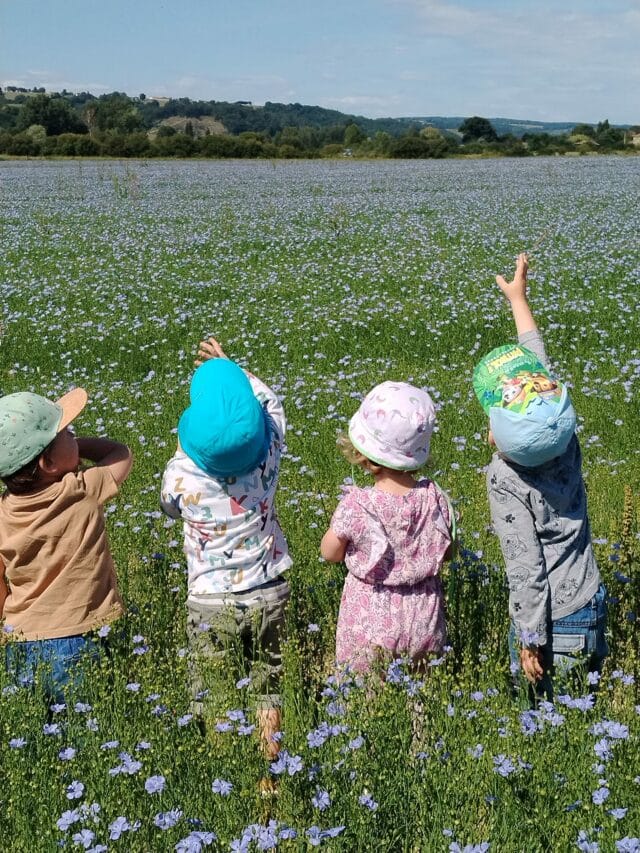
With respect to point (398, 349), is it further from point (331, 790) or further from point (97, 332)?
point (331, 790)

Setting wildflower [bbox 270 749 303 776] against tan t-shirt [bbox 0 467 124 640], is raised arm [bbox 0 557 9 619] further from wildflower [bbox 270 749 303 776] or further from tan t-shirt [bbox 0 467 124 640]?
wildflower [bbox 270 749 303 776]

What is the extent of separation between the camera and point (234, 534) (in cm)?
323

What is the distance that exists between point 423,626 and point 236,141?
218 ft

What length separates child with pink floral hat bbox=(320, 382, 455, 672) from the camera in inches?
118

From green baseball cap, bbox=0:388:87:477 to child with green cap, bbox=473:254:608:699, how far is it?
5.17ft

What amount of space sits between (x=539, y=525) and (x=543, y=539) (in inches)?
3.1

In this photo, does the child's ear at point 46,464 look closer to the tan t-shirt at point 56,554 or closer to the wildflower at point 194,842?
the tan t-shirt at point 56,554

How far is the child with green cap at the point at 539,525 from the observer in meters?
2.90

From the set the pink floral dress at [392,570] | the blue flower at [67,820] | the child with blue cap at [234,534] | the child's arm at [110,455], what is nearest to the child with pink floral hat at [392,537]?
the pink floral dress at [392,570]

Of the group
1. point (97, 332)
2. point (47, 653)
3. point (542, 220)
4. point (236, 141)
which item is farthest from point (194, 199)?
point (236, 141)

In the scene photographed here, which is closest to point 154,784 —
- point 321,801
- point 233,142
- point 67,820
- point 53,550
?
point 67,820

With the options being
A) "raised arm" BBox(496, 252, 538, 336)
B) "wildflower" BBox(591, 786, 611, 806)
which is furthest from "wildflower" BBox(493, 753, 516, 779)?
"raised arm" BBox(496, 252, 538, 336)

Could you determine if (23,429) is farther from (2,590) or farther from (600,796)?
(600,796)

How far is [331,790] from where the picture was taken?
7.89 feet
